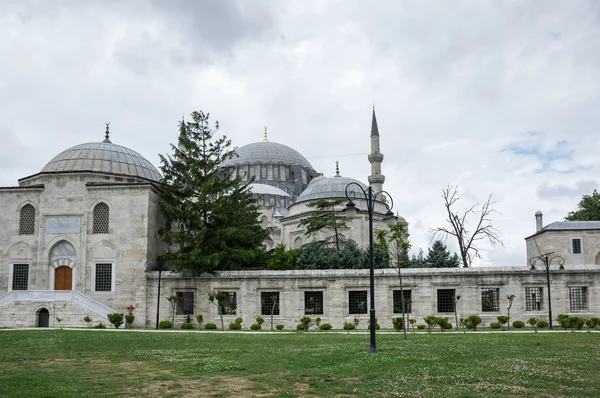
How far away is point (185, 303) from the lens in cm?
3216

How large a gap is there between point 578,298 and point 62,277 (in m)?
28.4

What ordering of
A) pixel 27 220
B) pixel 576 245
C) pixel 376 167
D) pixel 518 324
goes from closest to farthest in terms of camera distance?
pixel 518 324, pixel 27 220, pixel 576 245, pixel 376 167

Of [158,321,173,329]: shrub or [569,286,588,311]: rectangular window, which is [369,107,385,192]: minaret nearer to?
[569,286,588,311]: rectangular window

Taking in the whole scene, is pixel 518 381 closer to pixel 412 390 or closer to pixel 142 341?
pixel 412 390


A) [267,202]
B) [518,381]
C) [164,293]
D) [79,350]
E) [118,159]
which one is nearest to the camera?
[518,381]

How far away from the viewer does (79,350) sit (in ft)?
53.2

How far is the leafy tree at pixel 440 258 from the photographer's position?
3391cm

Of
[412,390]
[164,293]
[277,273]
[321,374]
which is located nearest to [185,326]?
[164,293]

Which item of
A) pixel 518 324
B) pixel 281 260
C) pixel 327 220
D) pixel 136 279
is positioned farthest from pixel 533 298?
pixel 136 279

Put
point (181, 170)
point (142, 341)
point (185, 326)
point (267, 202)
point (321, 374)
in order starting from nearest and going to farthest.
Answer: point (321, 374) < point (142, 341) < point (185, 326) < point (181, 170) < point (267, 202)

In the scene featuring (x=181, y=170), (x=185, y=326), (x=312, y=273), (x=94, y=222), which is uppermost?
(x=181, y=170)

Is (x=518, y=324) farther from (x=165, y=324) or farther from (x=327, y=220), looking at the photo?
(x=165, y=324)

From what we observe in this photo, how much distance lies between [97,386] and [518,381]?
24.1 ft

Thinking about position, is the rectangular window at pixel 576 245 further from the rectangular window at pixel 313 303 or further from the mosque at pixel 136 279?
the rectangular window at pixel 313 303
